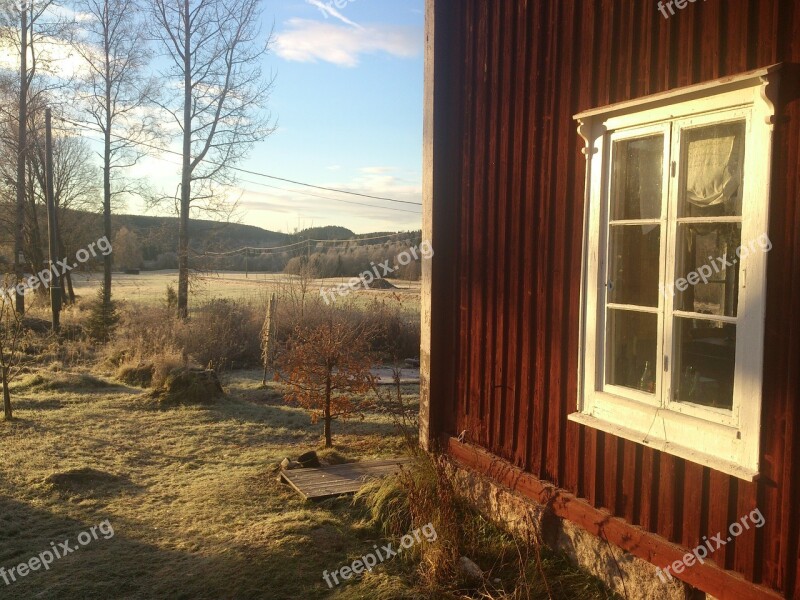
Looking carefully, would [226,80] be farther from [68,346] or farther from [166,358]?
[166,358]

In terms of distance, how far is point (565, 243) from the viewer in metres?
4.04

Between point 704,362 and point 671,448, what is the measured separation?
450mm

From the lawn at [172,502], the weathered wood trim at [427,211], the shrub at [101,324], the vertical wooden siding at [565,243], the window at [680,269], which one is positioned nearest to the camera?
the vertical wooden siding at [565,243]

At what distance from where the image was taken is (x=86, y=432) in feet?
27.4

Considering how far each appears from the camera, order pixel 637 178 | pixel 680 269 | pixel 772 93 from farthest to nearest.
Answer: pixel 637 178
pixel 680 269
pixel 772 93

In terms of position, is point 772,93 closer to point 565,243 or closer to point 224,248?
point 565,243

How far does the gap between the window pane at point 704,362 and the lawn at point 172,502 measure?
251cm

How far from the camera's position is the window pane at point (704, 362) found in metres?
3.05

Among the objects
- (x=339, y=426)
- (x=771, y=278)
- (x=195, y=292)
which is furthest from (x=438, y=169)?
(x=195, y=292)

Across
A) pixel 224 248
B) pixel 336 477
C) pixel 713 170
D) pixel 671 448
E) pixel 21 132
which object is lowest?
pixel 336 477

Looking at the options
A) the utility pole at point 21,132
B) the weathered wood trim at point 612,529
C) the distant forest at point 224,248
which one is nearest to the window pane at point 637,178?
the weathered wood trim at point 612,529

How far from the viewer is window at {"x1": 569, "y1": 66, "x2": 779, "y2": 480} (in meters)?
2.88

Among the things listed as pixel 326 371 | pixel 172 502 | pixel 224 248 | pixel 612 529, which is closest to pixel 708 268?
pixel 612 529

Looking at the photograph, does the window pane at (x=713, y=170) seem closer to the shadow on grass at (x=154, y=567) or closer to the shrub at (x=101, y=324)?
the shadow on grass at (x=154, y=567)
